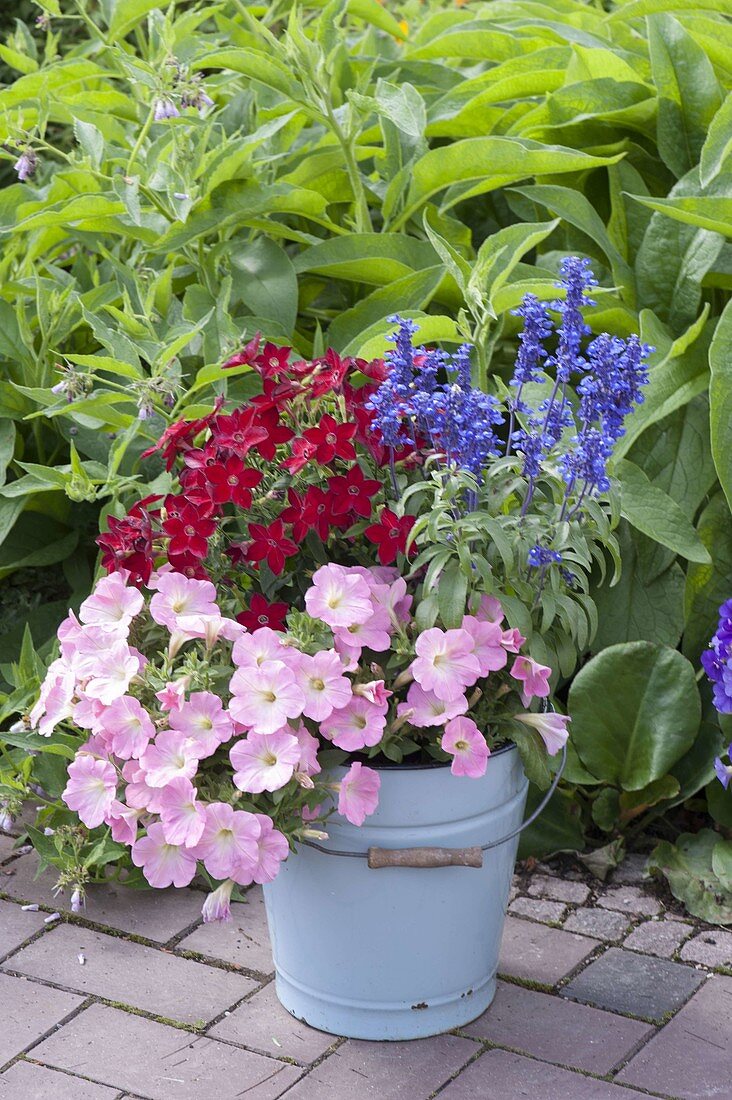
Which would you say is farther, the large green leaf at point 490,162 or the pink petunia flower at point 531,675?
the large green leaf at point 490,162

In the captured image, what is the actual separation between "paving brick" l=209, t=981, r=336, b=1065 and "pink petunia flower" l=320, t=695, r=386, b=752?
1.56 ft

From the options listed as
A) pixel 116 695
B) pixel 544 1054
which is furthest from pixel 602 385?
pixel 544 1054

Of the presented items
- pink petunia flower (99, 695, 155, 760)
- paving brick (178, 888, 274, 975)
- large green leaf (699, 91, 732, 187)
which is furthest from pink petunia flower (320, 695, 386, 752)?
large green leaf (699, 91, 732, 187)

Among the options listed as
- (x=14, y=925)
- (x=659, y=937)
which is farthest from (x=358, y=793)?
(x=14, y=925)

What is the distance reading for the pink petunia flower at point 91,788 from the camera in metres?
1.78

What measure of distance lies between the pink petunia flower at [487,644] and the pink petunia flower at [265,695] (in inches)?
9.7

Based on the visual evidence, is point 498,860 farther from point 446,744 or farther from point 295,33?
point 295,33

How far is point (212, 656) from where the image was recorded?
1.81m

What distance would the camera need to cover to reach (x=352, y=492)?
5.84 ft

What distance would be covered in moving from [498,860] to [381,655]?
350 mm

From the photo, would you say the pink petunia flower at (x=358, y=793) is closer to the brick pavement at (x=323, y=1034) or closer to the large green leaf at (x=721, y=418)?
the brick pavement at (x=323, y=1034)

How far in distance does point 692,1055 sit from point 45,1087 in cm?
91

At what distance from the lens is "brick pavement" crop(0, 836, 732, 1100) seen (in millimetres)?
1806

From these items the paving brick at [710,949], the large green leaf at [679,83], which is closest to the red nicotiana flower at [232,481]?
the paving brick at [710,949]
